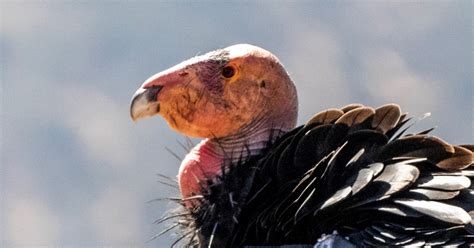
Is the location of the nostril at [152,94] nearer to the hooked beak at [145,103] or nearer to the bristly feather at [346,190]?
the hooked beak at [145,103]

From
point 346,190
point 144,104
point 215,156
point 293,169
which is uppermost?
point 144,104

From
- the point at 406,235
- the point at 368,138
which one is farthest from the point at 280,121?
the point at 406,235

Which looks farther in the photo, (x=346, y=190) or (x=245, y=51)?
(x=245, y=51)

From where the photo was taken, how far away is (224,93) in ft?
25.2

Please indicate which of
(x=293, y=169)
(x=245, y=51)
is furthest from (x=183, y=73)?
(x=293, y=169)

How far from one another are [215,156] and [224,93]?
34 cm

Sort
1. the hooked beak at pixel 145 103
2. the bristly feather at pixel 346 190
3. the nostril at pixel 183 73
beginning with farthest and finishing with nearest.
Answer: the nostril at pixel 183 73 → the hooked beak at pixel 145 103 → the bristly feather at pixel 346 190

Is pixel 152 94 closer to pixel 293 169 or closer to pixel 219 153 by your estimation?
pixel 219 153

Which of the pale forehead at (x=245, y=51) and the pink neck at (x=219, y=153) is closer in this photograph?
the pink neck at (x=219, y=153)

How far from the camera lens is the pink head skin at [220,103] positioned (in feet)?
24.9

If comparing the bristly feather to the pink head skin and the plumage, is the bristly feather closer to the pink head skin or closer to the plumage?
the plumage

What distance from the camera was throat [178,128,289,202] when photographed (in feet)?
24.8

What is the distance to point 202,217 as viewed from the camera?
24.3ft

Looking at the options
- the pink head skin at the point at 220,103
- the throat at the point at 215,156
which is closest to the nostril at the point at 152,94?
the pink head skin at the point at 220,103
